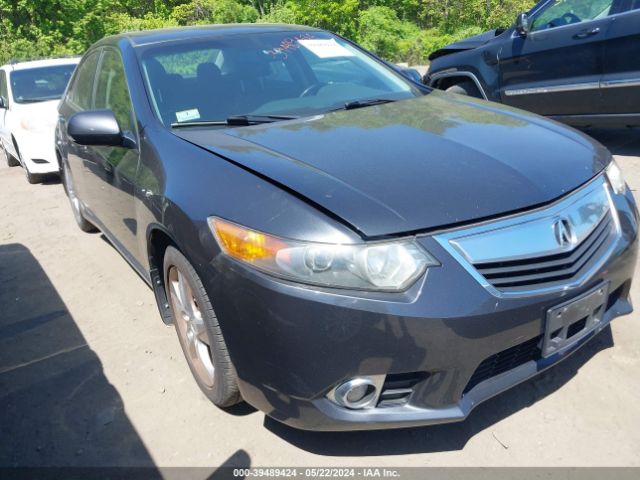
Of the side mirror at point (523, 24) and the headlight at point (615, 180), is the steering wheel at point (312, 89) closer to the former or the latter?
the headlight at point (615, 180)

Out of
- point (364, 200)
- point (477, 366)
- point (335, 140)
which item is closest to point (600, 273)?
point (477, 366)

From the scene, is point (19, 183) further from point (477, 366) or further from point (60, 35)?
point (60, 35)

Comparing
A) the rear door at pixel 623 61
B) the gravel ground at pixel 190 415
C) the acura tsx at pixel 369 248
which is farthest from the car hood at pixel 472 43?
the gravel ground at pixel 190 415

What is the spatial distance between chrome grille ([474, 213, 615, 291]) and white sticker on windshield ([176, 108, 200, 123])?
1.61 meters

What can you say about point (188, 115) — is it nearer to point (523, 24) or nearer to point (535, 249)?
point (535, 249)

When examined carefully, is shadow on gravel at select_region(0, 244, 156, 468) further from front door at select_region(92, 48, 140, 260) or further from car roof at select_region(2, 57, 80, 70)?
car roof at select_region(2, 57, 80, 70)

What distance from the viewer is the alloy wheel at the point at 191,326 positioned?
7.96ft

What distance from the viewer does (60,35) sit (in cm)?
2036

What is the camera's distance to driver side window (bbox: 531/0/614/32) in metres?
5.14

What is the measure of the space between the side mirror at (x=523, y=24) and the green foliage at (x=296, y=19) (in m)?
13.4

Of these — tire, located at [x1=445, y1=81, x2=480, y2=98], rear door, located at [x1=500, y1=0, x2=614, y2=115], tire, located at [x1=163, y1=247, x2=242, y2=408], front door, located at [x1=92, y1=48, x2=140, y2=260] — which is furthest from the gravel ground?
tire, located at [x1=445, y1=81, x2=480, y2=98]

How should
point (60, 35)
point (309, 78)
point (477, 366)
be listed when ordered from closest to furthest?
point (477, 366) < point (309, 78) < point (60, 35)

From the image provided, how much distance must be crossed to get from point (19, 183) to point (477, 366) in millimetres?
7070

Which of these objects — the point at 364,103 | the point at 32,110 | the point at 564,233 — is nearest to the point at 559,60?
the point at 364,103
